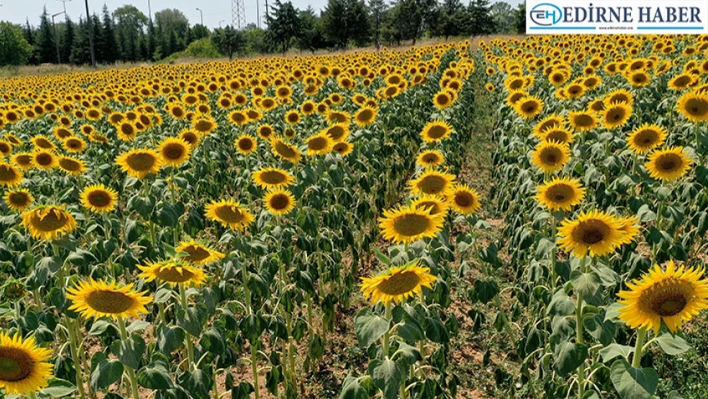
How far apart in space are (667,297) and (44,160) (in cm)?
625

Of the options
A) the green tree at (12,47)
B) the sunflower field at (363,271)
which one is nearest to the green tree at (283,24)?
the green tree at (12,47)

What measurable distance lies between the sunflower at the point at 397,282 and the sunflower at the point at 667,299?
86 cm

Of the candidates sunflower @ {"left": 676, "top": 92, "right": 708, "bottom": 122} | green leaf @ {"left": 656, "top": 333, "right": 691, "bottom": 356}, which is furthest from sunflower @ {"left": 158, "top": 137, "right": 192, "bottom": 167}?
sunflower @ {"left": 676, "top": 92, "right": 708, "bottom": 122}

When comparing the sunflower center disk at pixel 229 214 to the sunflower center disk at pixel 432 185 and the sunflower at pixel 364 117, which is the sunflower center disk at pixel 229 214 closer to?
the sunflower center disk at pixel 432 185

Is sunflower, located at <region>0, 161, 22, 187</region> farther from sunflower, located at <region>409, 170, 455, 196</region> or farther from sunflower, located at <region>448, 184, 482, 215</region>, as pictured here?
sunflower, located at <region>448, 184, 482, 215</region>

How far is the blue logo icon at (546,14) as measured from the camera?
119ft

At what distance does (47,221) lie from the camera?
11.2 ft

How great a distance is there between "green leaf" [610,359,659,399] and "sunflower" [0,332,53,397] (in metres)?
2.37

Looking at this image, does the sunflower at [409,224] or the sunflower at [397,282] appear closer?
the sunflower at [397,282]

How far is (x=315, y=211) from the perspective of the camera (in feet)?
16.6

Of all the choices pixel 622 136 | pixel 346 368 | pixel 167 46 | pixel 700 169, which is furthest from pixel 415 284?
pixel 167 46

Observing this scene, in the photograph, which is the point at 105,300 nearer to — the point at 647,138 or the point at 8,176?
the point at 8,176

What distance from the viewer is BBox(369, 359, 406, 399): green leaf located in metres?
2.51

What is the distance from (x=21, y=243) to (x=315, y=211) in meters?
2.40
